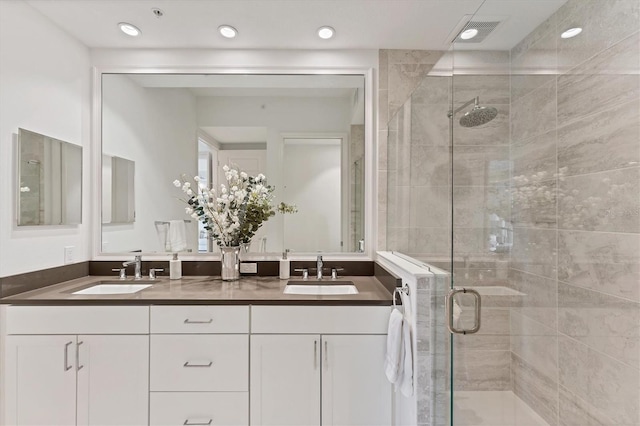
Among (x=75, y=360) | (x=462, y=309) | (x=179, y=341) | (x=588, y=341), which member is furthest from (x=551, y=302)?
(x=75, y=360)

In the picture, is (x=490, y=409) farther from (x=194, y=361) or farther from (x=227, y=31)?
(x=227, y=31)

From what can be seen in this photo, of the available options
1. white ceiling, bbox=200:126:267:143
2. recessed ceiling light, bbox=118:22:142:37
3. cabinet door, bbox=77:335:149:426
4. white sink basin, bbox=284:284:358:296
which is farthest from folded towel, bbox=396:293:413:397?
recessed ceiling light, bbox=118:22:142:37

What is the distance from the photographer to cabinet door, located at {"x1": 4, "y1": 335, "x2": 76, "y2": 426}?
1.82 m

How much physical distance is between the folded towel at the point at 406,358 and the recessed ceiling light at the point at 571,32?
114 centimetres

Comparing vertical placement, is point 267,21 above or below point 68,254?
above

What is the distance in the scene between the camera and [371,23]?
2139mm

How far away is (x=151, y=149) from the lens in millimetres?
2523

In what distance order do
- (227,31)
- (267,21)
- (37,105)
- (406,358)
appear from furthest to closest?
(227,31) < (267,21) < (37,105) < (406,358)

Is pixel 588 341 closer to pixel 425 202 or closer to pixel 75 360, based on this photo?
pixel 425 202

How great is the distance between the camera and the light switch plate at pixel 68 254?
226 cm

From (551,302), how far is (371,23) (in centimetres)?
174

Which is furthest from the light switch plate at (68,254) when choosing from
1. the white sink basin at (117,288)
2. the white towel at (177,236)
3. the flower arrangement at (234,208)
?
the flower arrangement at (234,208)


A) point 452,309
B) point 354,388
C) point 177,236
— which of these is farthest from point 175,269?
point 452,309

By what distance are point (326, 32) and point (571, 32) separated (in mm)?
1429
